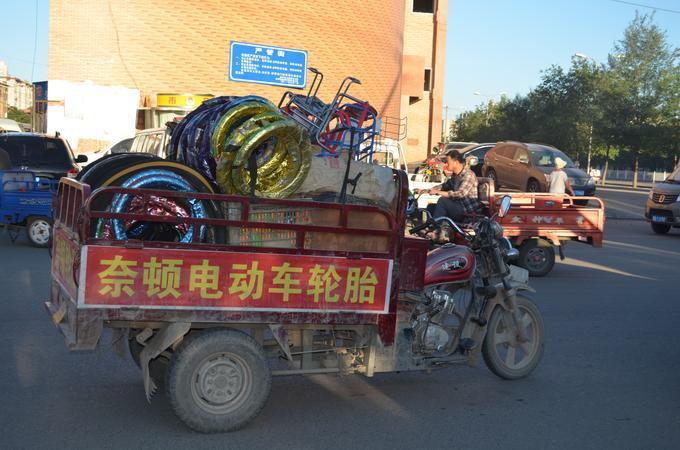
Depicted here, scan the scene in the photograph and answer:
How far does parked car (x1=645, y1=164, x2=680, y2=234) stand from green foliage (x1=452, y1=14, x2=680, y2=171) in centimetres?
2510

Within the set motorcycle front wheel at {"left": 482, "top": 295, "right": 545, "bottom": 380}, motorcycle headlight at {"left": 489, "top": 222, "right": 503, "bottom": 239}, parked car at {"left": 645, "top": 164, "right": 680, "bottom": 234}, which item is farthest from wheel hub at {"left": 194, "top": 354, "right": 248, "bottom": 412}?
parked car at {"left": 645, "top": 164, "right": 680, "bottom": 234}

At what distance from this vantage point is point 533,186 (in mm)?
23547

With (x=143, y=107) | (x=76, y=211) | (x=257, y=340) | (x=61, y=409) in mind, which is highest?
(x=143, y=107)

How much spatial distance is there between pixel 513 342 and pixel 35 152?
12219 mm

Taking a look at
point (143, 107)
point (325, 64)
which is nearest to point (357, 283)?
point (143, 107)

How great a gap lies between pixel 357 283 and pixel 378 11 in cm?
3036

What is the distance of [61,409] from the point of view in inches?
204

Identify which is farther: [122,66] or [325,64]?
[325,64]

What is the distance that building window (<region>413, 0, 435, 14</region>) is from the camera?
5067 centimetres

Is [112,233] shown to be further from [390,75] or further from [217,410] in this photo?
[390,75]

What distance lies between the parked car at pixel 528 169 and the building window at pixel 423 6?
27696 mm

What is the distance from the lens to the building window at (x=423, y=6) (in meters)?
50.7

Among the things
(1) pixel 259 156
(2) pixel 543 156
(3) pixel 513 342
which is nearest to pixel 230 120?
(1) pixel 259 156

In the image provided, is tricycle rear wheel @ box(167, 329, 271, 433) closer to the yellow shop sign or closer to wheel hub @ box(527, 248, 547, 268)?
wheel hub @ box(527, 248, 547, 268)
